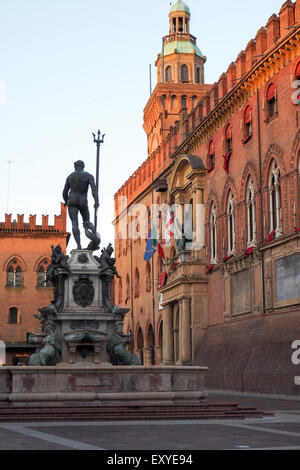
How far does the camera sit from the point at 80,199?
68.0ft

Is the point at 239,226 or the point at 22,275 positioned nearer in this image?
the point at 239,226

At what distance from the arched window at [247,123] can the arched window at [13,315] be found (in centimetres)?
3546

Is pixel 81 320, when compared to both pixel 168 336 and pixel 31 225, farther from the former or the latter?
pixel 31 225

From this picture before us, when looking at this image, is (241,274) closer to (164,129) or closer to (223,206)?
(223,206)

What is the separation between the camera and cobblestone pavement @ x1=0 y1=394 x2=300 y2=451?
1066cm

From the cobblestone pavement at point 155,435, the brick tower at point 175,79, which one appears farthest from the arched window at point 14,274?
the cobblestone pavement at point 155,435

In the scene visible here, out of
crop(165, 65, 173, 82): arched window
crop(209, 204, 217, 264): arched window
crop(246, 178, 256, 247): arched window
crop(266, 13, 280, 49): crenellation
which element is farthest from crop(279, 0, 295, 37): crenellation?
crop(165, 65, 173, 82): arched window

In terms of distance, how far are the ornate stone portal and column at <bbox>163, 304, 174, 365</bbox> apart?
2472 cm

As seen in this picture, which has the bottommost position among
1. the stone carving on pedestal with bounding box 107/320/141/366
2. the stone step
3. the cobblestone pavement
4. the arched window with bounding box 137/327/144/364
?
the cobblestone pavement

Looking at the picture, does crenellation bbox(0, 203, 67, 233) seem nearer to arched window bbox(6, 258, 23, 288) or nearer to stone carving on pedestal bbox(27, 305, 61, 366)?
arched window bbox(6, 258, 23, 288)

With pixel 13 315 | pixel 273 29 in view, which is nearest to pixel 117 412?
pixel 273 29

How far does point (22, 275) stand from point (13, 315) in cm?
364

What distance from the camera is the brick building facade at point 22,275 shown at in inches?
2479

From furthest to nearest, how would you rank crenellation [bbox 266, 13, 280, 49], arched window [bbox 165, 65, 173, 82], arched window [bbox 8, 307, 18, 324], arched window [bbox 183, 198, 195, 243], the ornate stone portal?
arched window [bbox 8, 307, 18, 324], arched window [bbox 165, 65, 173, 82], arched window [bbox 183, 198, 195, 243], crenellation [bbox 266, 13, 280, 49], the ornate stone portal
